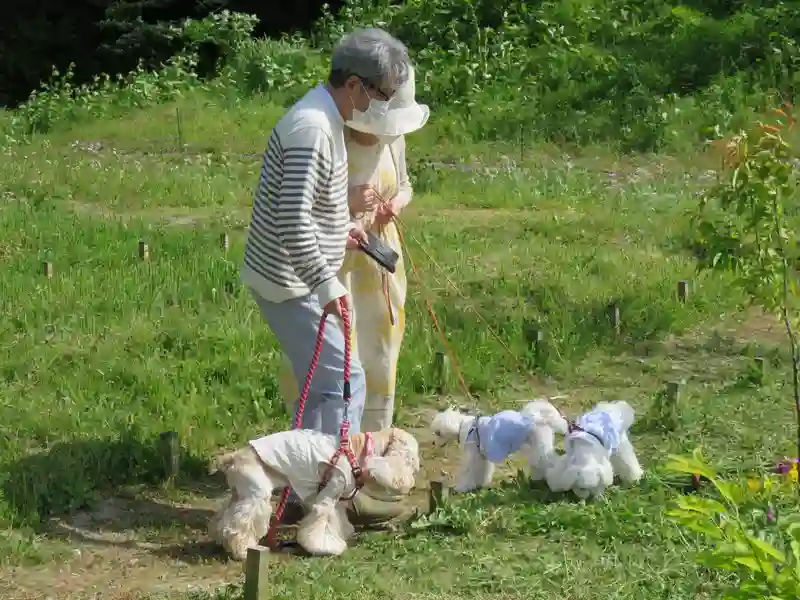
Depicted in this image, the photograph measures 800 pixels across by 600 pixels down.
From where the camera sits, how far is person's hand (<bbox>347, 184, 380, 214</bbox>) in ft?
17.2

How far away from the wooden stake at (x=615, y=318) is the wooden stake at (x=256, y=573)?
4.06 m

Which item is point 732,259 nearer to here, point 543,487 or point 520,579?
point 543,487

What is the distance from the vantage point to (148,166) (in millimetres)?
13352

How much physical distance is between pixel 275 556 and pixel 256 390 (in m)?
1.86

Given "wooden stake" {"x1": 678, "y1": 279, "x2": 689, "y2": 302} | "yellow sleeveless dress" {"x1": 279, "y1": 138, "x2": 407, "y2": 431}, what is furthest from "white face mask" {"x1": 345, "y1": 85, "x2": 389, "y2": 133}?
"wooden stake" {"x1": 678, "y1": 279, "x2": 689, "y2": 302}

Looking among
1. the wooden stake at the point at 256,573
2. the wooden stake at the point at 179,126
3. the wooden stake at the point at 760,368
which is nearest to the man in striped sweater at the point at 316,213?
the wooden stake at the point at 256,573

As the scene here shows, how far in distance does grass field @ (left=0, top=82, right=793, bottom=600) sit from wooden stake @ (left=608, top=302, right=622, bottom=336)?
0.13 feet

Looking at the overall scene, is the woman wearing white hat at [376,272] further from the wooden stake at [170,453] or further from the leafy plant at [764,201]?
the leafy plant at [764,201]

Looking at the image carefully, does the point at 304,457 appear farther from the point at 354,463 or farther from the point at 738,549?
the point at 738,549

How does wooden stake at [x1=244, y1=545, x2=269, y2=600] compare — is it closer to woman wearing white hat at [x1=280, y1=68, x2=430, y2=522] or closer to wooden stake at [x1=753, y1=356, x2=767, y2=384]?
woman wearing white hat at [x1=280, y1=68, x2=430, y2=522]

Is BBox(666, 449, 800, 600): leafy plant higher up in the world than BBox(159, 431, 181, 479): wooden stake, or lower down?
higher up

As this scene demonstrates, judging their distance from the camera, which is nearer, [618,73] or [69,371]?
[69,371]

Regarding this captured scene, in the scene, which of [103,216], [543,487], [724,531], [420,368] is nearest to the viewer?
[724,531]

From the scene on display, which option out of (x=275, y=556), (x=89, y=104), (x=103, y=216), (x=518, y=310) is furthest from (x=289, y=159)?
(x=89, y=104)
